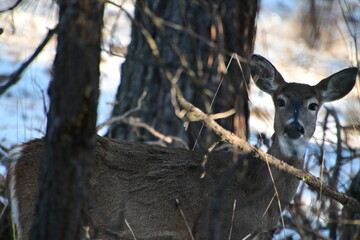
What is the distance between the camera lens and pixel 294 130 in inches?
229

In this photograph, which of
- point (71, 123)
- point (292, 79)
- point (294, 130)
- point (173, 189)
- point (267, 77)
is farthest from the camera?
point (292, 79)

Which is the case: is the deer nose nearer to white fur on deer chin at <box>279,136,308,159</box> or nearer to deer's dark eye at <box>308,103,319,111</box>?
white fur on deer chin at <box>279,136,308,159</box>

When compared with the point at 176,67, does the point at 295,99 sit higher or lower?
lower

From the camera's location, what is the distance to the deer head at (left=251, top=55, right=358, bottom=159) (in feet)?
19.2

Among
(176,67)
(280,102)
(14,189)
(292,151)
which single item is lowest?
(14,189)

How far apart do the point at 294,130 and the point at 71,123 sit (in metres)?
2.90

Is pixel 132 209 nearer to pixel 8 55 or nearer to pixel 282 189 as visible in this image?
pixel 282 189

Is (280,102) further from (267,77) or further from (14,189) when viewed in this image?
(14,189)

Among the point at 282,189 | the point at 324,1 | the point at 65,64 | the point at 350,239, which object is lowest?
the point at 350,239

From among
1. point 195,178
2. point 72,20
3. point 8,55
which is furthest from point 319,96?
point 8,55

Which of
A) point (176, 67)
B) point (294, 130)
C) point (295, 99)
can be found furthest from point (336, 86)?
point (176, 67)

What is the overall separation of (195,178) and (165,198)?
1.07 feet

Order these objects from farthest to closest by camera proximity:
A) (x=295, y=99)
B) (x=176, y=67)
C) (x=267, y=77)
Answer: (x=176, y=67)
(x=267, y=77)
(x=295, y=99)

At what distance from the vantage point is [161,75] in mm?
7566
